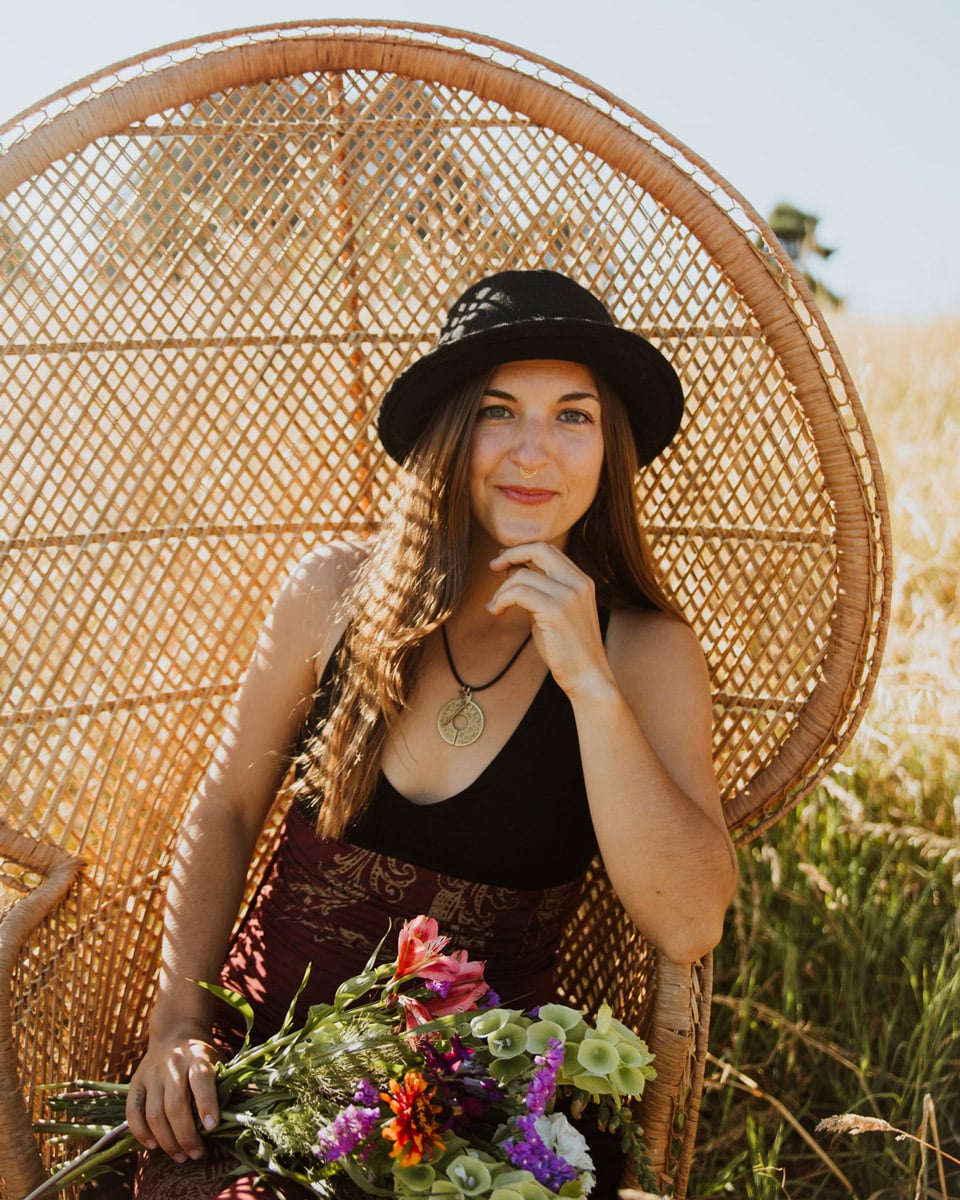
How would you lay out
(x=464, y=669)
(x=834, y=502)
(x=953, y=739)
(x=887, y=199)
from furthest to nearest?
(x=887, y=199)
(x=953, y=739)
(x=834, y=502)
(x=464, y=669)

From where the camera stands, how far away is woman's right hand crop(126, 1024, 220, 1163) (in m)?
1.34

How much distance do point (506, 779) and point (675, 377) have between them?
0.66m

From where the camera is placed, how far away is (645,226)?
1946 millimetres

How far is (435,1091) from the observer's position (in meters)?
1.05

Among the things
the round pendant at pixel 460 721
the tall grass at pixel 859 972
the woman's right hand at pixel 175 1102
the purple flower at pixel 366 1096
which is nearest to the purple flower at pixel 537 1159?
the purple flower at pixel 366 1096

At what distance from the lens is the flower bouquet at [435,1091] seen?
41.2 inches

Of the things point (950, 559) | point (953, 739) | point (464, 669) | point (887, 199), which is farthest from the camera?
point (887, 199)

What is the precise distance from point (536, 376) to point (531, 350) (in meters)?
0.05

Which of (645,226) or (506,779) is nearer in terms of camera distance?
(506,779)

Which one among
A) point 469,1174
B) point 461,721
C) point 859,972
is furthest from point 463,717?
point 859,972

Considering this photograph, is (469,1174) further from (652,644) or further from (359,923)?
(652,644)

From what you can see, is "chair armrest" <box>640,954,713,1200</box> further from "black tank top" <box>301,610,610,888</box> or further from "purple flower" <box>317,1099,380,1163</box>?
"purple flower" <box>317,1099,380,1163</box>

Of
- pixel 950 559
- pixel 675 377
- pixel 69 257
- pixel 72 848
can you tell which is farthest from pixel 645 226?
pixel 950 559

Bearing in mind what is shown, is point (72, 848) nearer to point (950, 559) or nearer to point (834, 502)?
point (834, 502)
